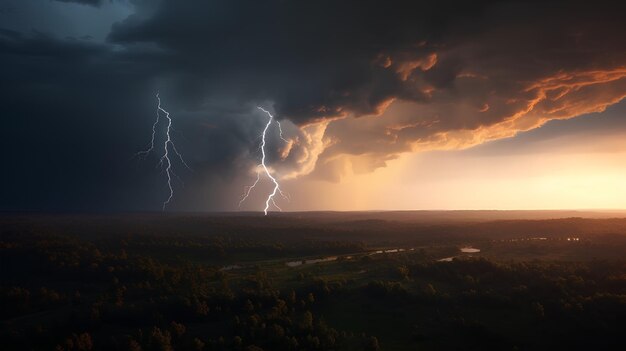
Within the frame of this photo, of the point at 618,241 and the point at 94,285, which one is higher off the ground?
the point at 618,241

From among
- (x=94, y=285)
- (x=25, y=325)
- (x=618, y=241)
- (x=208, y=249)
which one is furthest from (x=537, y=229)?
(x=25, y=325)

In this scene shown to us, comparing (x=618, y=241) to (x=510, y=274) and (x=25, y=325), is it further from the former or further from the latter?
(x=25, y=325)

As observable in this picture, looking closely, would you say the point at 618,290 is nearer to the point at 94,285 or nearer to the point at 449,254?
the point at 449,254

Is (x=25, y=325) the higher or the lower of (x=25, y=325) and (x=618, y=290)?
the lower

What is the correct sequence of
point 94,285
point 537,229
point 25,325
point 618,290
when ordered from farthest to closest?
point 537,229 → point 94,285 → point 618,290 → point 25,325

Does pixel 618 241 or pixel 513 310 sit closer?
pixel 513 310

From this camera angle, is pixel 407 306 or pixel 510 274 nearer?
pixel 407 306

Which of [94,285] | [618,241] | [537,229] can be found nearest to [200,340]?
[94,285]

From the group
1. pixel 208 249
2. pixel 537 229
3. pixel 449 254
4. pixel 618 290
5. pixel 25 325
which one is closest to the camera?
pixel 25 325

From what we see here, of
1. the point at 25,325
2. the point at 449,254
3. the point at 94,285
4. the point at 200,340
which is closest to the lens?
the point at 200,340
